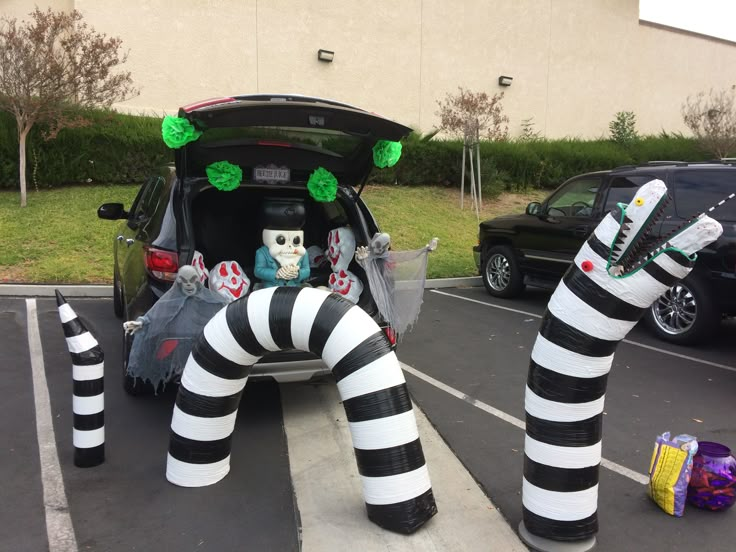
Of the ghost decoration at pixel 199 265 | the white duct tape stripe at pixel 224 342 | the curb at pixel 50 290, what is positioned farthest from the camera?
the curb at pixel 50 290

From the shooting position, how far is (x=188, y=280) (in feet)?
11.9

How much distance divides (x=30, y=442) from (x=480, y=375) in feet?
11.6

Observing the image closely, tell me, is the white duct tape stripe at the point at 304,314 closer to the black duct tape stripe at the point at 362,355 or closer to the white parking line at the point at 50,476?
the black duct tape stripe at the point at 362,355

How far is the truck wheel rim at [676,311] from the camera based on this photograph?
6.26 metres

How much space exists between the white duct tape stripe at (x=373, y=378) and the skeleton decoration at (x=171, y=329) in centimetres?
126

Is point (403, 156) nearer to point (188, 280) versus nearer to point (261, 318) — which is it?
point (188, 280)

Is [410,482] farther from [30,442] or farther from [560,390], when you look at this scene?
[30,442]

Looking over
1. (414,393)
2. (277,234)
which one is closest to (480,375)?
(414,393)

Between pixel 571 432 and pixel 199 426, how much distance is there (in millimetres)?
1922

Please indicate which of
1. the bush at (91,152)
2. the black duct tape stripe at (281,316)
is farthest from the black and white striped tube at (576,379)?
the bush at (91,152)

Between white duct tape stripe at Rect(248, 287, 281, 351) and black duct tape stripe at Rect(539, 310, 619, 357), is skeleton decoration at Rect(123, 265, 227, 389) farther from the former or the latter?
black duct tape stripe at Rect(539, 310, 619, 357)

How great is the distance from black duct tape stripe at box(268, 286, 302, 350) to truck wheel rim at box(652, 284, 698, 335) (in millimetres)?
4789

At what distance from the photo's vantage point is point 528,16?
18688mm

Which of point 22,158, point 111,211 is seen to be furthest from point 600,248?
point 22,158
